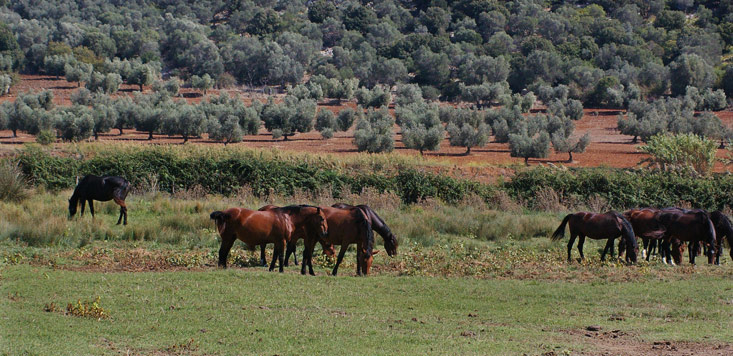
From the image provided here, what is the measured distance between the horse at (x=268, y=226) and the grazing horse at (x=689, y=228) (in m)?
8.24

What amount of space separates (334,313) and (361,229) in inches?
155

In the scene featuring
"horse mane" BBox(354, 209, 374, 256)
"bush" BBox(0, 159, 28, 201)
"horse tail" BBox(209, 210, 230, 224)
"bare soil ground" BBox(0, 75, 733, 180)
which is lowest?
"bare soil ground" BBox(0, 75, 733, 180)

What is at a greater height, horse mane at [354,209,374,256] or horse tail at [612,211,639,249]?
horse mane at [354,209,374,256]

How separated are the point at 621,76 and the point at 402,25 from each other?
50.7 meters

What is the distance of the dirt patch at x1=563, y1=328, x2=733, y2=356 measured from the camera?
1034 cm

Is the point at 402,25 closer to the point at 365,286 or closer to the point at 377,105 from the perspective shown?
the point at 377,105

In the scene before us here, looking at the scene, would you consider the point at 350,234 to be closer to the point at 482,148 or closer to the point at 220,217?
the point at 220,217

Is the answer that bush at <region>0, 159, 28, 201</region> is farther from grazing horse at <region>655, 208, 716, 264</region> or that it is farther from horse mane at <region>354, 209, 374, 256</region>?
grazing horse at <region>655, 208, 716, 264</region>

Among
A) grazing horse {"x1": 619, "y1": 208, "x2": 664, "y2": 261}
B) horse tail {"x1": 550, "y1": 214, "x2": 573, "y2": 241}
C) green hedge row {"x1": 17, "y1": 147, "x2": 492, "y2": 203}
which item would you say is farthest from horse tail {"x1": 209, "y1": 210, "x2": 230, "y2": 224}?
green hedge row {"x1": 17, "y1": 147, "x2": 492, "y2": 203}

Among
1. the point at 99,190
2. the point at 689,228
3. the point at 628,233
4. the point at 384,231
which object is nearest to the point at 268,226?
the point at 384,231

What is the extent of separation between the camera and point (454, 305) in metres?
13.2

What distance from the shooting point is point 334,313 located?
12070 mm

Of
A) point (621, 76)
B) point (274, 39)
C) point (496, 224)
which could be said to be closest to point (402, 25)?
point (274, 39)

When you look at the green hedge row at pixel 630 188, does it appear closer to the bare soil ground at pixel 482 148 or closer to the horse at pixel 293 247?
the bare soil ground at pixel 482 148
